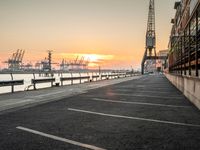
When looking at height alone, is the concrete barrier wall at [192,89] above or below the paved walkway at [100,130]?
above

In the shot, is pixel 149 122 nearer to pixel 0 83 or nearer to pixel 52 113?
pixel 52 113

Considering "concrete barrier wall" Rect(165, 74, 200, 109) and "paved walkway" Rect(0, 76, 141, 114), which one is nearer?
"concrete barrier wall" Rect(165, 74, 200, 109)

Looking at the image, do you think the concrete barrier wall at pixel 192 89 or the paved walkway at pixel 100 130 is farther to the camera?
the concrete barrier wall at pixel 192 89

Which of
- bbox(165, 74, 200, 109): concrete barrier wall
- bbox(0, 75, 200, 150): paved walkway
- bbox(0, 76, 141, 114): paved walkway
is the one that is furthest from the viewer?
bbox(0, 76, 141, 114): paved walkway

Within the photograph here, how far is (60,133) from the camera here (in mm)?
6215

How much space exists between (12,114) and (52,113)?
1.24 meters

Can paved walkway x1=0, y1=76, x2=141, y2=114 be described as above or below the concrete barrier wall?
below

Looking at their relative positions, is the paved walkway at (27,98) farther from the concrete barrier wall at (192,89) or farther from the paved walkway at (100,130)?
the concrete barrier wall at (192,89)

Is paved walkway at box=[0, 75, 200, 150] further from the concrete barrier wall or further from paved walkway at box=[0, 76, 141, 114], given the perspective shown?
paved walkway at box=[0, 76, 141, 114]

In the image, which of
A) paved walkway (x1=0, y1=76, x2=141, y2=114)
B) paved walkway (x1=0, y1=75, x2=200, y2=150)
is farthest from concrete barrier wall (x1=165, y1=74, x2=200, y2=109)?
paved walkway (x1=0, y1=76, x2=141, y2=114)

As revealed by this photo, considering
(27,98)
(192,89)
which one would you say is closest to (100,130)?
(192,89)

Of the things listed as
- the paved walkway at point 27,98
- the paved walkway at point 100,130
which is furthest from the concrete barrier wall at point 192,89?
the paved walkway at point 27,98

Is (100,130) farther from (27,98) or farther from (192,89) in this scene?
(27,98)

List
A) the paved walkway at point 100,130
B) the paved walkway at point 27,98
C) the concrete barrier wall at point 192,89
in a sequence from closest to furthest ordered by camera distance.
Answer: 1. the paved walkway at point 100,130
2. the concrete barrier wall at point 192,89
3. the paved walkway at point 27,98
